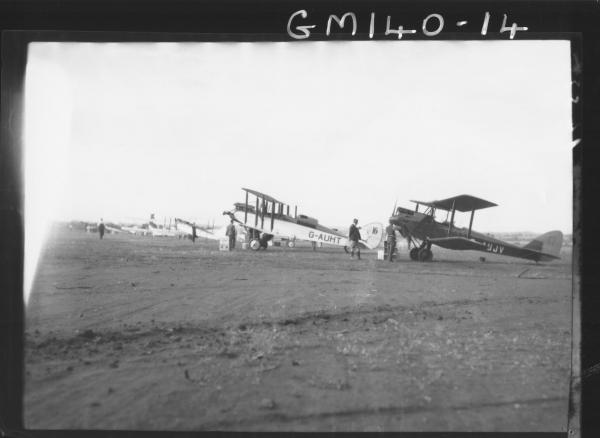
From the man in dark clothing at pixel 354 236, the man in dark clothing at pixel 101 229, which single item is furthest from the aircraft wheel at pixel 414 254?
the man in dark clothing at pixel 101 229

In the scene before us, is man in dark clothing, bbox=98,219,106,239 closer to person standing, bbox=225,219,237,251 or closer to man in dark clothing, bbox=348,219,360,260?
person standing, bbox=225,219,237,251


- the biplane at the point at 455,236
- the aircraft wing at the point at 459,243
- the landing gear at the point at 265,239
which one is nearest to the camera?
the biplane at the point at 455,236

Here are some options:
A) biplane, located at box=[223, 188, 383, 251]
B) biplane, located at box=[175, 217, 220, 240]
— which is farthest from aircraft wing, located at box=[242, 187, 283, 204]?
biplane, located at box=[175, 217, 220, 240]

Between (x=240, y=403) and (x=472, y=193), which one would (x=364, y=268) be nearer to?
(x=472, y=193)

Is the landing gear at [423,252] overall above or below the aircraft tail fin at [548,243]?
below

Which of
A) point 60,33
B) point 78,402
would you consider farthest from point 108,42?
point 78,402

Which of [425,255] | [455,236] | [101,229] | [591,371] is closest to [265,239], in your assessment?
[101,229]

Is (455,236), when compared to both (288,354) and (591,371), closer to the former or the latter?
(591,371)

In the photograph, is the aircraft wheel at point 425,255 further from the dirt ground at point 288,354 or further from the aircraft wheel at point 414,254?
the dirt ground at point 288,354
